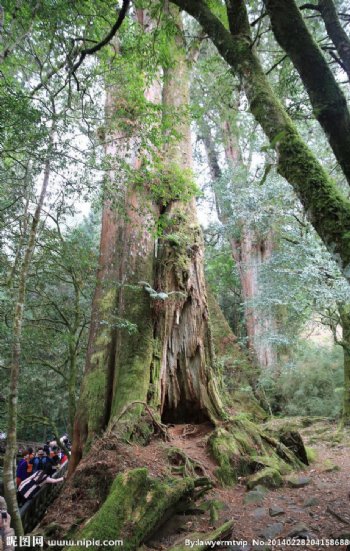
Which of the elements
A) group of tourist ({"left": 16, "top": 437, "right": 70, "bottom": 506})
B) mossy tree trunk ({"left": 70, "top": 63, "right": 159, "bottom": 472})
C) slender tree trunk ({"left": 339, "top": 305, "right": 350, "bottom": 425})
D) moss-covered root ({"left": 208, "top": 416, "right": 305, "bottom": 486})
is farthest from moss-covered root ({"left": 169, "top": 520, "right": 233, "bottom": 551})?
slender tree trunk ({"left": 339, "top": 305, "right": 350, "bottom": 425})

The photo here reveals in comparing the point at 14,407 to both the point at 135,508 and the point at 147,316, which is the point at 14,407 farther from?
the point at 147,316

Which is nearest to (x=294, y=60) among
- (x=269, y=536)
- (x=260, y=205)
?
(x=269, y=536)

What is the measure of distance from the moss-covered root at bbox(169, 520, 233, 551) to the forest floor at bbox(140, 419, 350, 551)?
0.41 ft

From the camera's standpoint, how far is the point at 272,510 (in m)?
3.83

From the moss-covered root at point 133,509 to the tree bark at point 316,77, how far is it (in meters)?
3.29

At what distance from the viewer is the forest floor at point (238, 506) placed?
3.23 metres

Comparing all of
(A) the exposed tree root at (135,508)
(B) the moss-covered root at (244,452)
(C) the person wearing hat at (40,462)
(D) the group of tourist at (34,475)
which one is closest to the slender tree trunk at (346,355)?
(B) the moss-covered root at (244,452)

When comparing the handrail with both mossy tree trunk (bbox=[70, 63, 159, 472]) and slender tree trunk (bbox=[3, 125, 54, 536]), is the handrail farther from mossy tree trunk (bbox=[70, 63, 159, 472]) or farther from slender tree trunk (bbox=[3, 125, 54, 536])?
slender tree trunk (bbox=[3, 125, 54, 536])

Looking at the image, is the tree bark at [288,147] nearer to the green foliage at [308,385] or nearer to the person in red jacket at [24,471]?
the green foliage at [308,385]

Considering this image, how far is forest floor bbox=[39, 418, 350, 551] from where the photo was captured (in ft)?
10.6

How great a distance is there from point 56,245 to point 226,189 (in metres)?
6.81

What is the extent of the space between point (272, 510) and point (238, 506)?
0.43m

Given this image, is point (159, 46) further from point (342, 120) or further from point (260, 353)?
point (260, 353)

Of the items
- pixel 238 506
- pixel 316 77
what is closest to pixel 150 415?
pixel 238 506
